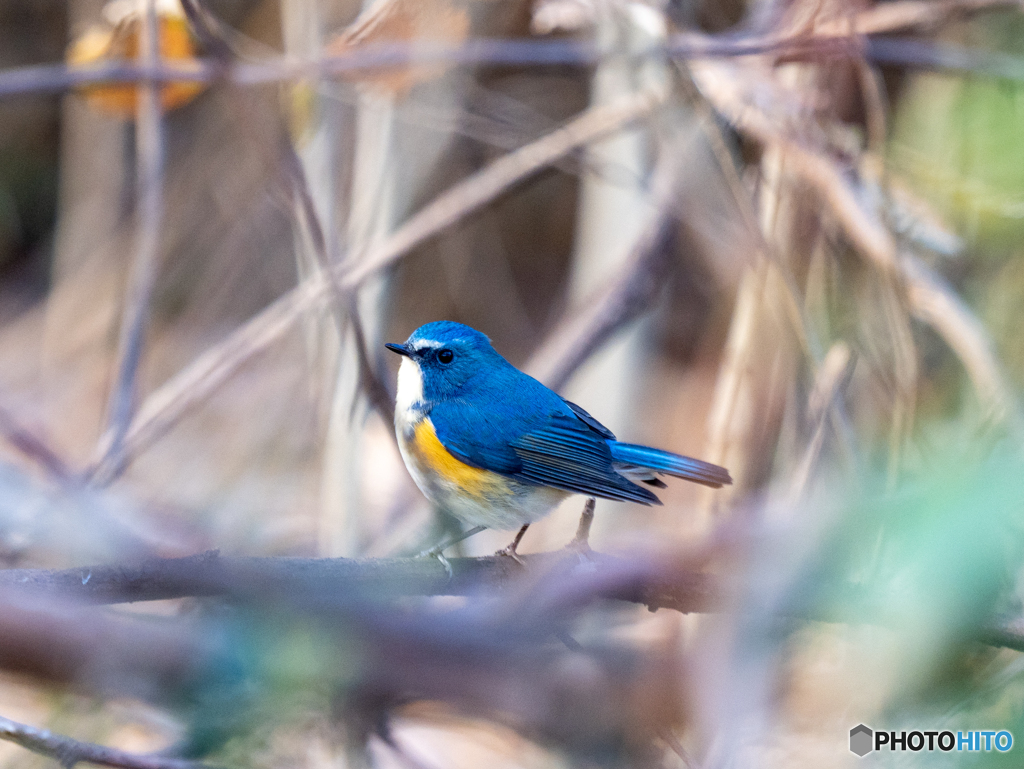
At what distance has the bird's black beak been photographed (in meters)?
1.20

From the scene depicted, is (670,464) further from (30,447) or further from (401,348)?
(30,447)

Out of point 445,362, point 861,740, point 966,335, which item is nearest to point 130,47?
point 445,362

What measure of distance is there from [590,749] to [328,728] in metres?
0.41

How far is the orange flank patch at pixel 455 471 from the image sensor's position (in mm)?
1375

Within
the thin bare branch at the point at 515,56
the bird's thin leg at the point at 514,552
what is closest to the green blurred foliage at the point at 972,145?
the thin bare branch at the point at 515,56

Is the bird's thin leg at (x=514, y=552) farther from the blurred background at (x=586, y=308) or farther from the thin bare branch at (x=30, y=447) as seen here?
the thin bare branch at (x=30, y=447)

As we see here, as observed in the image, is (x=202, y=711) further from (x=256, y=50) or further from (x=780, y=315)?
(x=256, y=50)

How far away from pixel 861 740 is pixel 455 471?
0.74 meters

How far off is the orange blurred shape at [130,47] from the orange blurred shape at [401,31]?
0.56 meters

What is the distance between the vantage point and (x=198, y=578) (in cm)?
70

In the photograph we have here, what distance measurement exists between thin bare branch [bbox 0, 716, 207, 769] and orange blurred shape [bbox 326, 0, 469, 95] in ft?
5.35

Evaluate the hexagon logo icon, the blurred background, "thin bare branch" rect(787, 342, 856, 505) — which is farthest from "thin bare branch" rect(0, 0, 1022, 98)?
the hexagon logo icon

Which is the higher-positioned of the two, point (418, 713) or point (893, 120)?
point (893, 120)

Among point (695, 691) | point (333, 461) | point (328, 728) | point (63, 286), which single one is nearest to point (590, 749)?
point (695, 691)
